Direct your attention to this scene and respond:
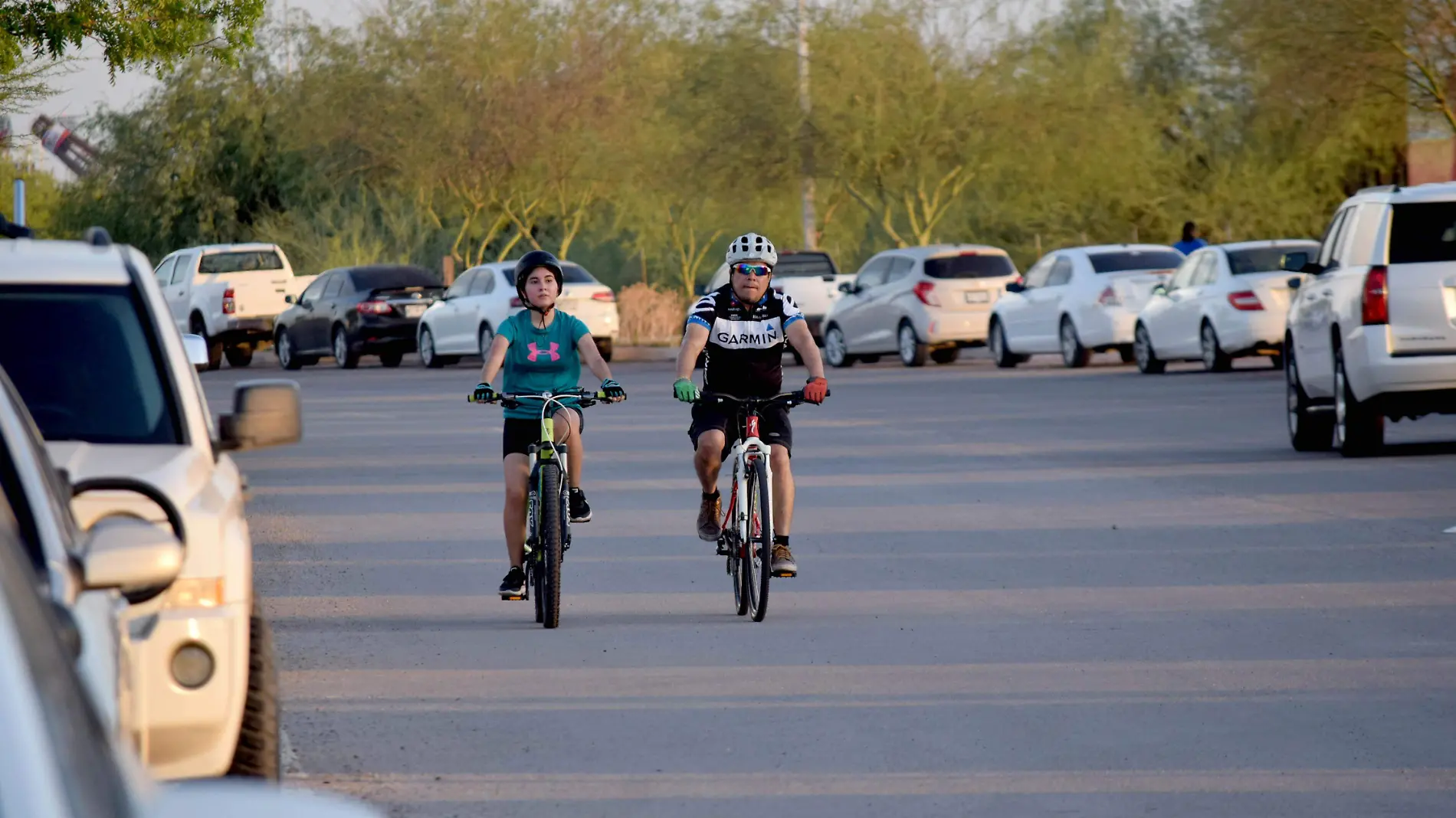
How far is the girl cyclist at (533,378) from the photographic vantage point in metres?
11.2

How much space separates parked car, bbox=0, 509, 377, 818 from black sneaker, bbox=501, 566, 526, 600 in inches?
339

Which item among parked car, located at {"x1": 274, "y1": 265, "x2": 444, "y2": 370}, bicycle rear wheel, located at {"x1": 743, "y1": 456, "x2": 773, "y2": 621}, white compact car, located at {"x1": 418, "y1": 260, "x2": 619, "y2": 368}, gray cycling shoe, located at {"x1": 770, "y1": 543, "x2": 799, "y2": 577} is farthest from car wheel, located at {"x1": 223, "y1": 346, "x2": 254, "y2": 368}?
gray cycling shoe, located at {"x1": 770, "y1": 543, "x2": 799, "y2": 577}

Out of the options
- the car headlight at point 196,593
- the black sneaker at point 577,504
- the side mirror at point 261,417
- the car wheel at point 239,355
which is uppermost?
the side mirror at point 261,417

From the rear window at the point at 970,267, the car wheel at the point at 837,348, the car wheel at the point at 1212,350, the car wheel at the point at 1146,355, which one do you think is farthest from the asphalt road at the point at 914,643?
the car wheel at the point at 837,348

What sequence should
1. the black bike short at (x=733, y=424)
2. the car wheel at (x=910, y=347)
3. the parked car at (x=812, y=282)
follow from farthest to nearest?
1. the parked car at (x=812, y=282)
2. the car wheel at (x=910, y=347)
3. the black bike short at (x=733, y=424)

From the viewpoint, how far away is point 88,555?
13.9 feet

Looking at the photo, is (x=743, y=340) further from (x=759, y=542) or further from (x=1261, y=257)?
(x=1261, y=257)

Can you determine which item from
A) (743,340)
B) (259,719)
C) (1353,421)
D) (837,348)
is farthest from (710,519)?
(837,348)

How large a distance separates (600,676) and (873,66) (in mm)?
42358

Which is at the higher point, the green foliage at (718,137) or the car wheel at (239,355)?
the green foliage at (718,137)

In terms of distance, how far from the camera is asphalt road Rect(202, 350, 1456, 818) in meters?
7.24

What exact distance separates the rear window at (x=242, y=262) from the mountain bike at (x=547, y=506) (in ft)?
111

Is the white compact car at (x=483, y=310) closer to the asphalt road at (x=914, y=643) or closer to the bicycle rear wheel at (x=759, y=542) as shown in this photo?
the asphalt road at (x=914, y=643)

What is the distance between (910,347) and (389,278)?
981cm
